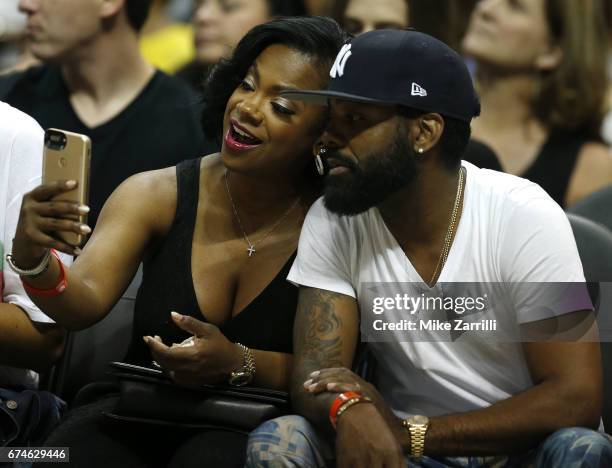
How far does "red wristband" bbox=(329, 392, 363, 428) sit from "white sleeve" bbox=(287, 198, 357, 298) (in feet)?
1.08

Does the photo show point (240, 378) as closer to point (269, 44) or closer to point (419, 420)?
point (419, 420)

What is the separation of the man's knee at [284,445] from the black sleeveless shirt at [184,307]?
0.42 meters

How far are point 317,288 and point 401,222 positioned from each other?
0.93 feet

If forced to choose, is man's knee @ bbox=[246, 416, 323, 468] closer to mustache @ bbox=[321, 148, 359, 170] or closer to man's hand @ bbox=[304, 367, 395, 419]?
man's hand @ bbox=[304, 367, 395, 419]

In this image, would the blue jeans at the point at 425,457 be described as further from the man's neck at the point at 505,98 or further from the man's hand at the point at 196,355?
the man's neck at the point at 505,98

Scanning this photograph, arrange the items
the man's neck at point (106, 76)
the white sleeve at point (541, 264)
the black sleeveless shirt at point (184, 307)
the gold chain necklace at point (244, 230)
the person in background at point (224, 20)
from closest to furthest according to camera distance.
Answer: the white sleeve at point (541, 264) < the black sleeveless shirt at point (184, 307) < the gold chain necklace at point (244, 230) < the man's neck at point (106, 76) < the person in background at point (224, 20)

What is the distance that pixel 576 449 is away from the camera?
9.22ft

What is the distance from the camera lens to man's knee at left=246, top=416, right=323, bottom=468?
9.52ft

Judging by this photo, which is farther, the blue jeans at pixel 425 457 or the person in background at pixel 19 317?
the person in background at pixel 19 317

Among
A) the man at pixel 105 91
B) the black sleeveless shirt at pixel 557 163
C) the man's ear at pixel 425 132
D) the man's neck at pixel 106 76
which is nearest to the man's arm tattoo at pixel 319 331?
the man's ear at pixel 425 132

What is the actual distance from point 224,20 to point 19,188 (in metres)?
2.98

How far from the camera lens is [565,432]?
2887mm

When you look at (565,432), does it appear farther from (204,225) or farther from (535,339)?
(204,225)

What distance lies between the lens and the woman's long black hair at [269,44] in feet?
11.2
